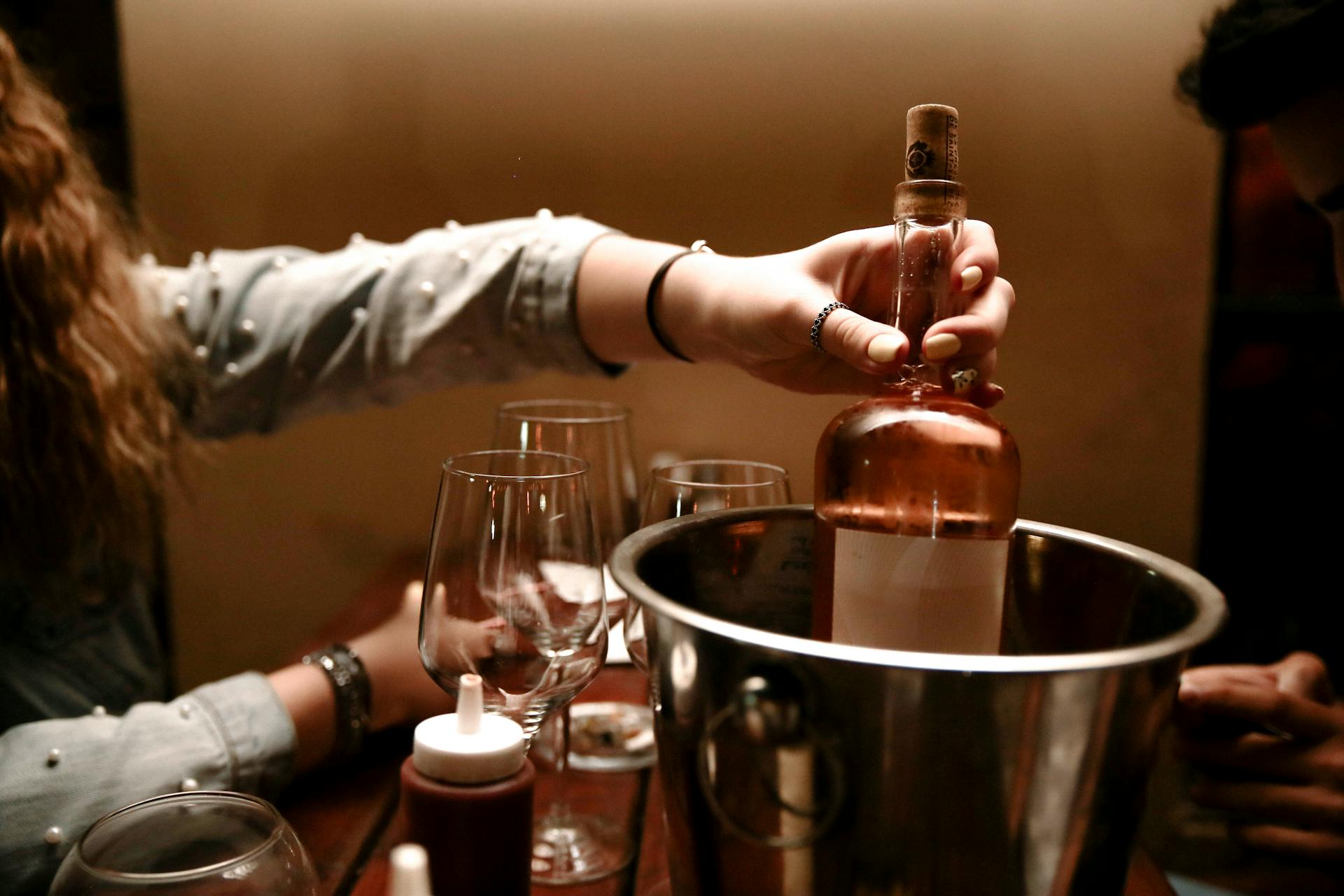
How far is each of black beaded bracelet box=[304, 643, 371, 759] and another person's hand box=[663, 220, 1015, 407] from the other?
31cm

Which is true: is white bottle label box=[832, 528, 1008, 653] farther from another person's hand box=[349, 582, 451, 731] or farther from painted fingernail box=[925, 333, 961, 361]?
another person's hand box=[349, 582, 451, 731]

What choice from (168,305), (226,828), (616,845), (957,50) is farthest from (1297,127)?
(168,305)

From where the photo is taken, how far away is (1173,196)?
1016 mm

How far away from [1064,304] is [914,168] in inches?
25.6

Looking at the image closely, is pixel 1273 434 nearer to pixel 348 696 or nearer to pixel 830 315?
pixel 830 315

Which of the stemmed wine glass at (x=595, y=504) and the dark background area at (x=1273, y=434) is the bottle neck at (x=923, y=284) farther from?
the dark background area at (x=1273, y=434)

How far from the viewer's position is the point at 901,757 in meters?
0.28

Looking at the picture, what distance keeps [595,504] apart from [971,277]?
0.68ft

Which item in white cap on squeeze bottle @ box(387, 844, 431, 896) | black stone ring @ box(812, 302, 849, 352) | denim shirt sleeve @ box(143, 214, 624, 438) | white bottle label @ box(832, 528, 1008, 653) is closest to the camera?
white cap on squeeze bottle @ box(387, 844, 431, 896)

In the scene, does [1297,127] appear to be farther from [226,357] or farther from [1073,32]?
[226,357]

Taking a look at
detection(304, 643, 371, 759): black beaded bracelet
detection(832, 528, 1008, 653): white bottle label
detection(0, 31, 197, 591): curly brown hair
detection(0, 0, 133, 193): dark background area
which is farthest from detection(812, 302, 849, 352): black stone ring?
detection(0, 0, 133, 193): dark background area

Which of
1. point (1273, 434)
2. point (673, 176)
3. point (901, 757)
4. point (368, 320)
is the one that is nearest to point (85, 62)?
point (368, 320)

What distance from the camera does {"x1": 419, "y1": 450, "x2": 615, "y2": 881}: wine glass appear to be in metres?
0.41

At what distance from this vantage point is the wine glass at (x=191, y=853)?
290 mm
